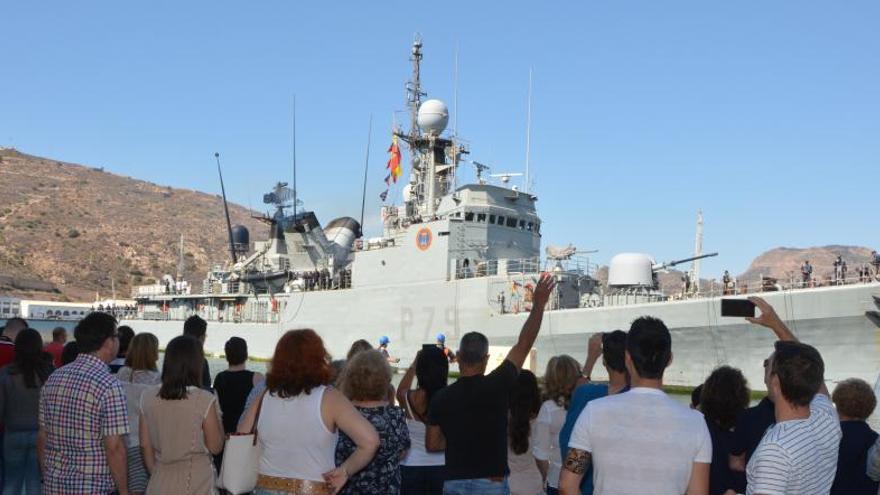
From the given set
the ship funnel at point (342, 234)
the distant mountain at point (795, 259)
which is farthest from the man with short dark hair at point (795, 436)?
the distant mountain at point (795, 259)

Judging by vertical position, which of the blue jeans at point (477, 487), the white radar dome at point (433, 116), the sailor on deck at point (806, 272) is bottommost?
the blue jeans at point (477, 487)

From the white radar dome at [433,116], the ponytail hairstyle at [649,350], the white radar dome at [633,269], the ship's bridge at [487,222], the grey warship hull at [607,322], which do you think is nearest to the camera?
the ponytail hairstyle at [649,350]

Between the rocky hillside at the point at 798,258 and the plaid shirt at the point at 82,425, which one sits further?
the rocky hillside at the point at 798,258

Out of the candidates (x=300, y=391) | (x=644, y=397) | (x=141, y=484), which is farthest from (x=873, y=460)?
(x=141, y=484)

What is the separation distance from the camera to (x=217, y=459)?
22.5 ft

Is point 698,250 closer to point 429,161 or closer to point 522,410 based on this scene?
point 429,161

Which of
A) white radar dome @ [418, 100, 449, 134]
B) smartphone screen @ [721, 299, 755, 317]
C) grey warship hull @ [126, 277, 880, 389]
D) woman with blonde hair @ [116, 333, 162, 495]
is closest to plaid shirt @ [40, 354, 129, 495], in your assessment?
woman with blonde hair @ [116, 333, 162, 495]

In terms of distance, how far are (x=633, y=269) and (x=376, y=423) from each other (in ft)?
78.9

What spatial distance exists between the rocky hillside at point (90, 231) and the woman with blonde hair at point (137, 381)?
3293 inches

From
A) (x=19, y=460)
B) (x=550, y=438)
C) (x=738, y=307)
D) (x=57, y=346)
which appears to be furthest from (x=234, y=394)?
(x=738, y=307)

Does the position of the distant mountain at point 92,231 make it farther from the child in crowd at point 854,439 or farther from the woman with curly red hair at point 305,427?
the woman with curly red hair at point 305,427

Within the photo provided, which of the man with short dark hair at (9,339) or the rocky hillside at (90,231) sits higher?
the rocky hillside at (90,231)

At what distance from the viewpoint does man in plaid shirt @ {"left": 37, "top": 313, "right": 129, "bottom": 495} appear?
16.1 feet

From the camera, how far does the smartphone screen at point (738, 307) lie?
16.2 feet
